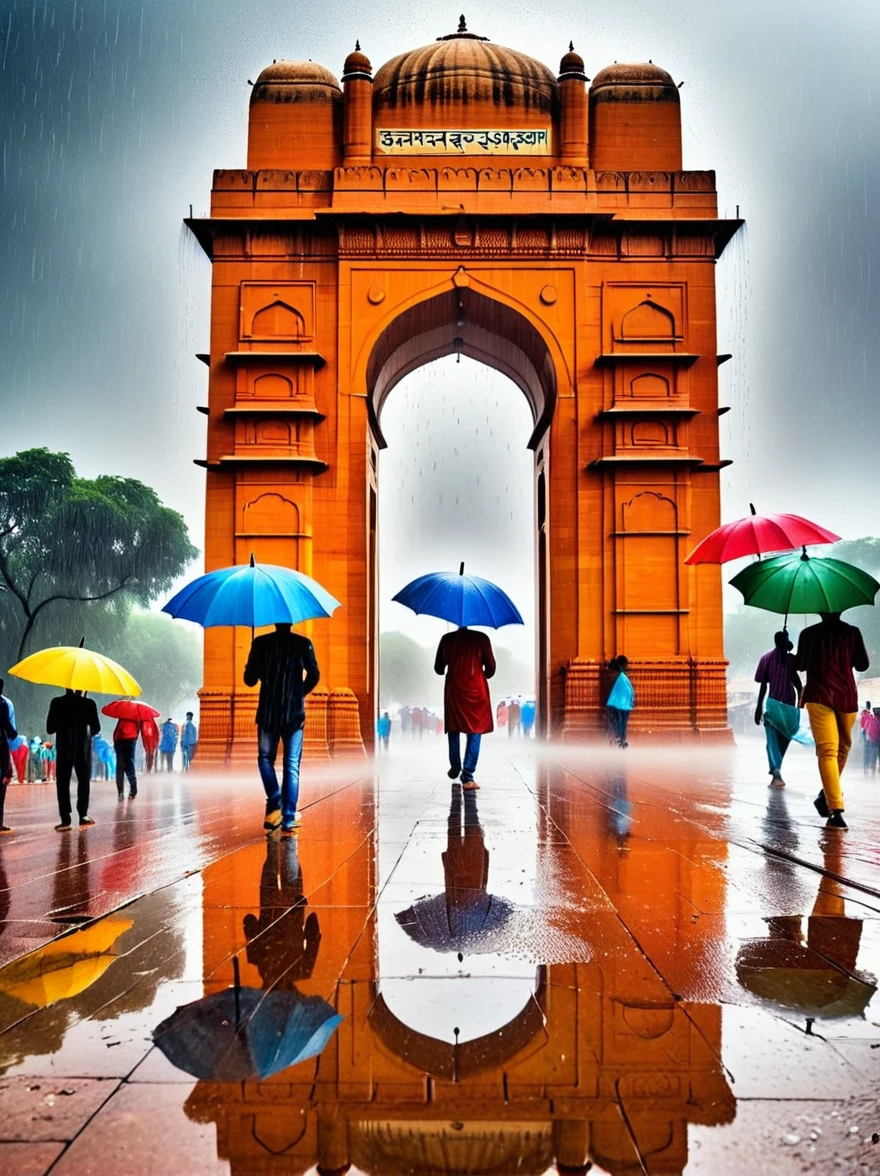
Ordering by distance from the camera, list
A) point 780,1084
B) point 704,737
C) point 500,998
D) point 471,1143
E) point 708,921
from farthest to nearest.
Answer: point 704,737 < point 708,921 < point 500,998 < point 780,1084 < point 471,1143

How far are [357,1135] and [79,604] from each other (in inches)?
1539

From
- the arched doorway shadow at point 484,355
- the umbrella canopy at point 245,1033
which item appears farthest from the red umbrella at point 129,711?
the umbrella canopy at point 245,1033

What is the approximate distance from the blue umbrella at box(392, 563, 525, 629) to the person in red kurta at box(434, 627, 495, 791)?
231mm

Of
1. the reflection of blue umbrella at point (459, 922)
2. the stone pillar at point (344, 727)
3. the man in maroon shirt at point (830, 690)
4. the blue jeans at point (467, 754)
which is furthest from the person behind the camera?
the stone pillar at point (344, 727)

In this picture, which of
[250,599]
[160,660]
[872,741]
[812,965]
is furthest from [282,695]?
[160,660]

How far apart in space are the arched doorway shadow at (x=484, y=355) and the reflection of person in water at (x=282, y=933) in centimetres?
1633

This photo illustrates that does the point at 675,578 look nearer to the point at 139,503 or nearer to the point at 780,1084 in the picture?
the point at 780,1084

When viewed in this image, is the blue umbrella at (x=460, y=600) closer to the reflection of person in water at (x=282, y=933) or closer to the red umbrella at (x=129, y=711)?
the reflection of person in water at (x=282, y=933)

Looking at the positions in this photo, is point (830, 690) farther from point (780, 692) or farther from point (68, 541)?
point (68, 541)

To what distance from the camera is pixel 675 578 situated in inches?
763

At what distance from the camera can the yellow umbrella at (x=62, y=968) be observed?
113 inches

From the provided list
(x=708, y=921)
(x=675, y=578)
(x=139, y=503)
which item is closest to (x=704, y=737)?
(x=675, y=578)

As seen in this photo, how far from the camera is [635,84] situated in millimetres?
20734

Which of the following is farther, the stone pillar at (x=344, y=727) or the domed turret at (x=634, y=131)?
the domed turret at (x=634, y=131)
